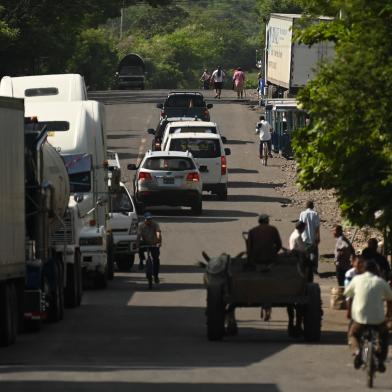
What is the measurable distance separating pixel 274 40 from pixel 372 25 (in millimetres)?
47263

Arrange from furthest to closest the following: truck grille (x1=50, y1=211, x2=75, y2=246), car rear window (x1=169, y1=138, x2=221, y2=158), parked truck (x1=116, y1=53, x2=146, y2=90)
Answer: parked truck (x1=116, y1=53, x2=146, y2=90) → car rear window (x1=169, y1=138, x2=221, y2=158) → truck grille (x1=50, y1=211, x2=75, y2=246)

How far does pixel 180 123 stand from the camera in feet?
166

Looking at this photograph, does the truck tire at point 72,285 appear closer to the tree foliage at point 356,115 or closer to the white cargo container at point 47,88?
the tree foliage at point 356,115

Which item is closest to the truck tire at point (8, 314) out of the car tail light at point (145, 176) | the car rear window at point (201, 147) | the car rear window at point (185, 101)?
the car tail light at point (145, 176)

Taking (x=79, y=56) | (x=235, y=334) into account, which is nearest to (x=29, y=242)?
(x=235, y=334)

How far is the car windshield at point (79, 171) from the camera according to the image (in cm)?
3141

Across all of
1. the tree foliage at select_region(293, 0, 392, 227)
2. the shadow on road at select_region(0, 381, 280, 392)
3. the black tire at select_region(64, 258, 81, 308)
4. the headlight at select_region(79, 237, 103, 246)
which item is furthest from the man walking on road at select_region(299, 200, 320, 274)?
the shadow on road at select_region(0, 381, 280, 392)

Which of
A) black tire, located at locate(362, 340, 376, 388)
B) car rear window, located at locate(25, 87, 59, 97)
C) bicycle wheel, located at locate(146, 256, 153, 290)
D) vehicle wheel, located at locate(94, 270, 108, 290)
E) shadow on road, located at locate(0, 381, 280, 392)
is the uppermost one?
car rear window, located at locate(25, 87, 59, 97)

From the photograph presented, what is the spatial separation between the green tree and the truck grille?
2917 inches

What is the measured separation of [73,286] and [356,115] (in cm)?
709

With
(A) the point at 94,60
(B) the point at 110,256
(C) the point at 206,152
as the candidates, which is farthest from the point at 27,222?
(A) the point at 94,60

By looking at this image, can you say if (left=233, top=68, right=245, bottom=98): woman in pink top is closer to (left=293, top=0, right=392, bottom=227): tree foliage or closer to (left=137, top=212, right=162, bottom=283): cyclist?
(left=137, top=212, right=162, bottom=283): cyclist

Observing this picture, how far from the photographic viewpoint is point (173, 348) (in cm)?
2291

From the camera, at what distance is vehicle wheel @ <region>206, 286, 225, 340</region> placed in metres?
22.9
